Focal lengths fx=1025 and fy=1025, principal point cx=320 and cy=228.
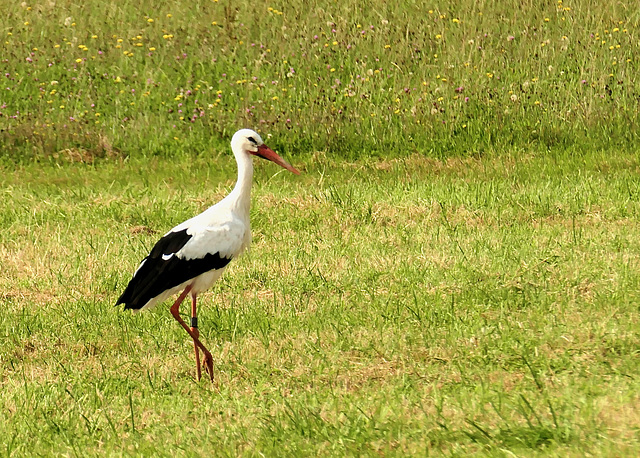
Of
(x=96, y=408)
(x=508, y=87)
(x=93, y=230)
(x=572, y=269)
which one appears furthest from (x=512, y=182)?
(x=96, y=408)

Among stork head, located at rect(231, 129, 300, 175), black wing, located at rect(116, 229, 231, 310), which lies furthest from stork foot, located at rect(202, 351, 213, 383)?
stork head, located at rect(231, 129, 300, 175)

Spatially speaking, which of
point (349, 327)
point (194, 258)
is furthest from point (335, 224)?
point (194, 258)

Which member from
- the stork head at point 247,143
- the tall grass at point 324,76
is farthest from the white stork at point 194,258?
the tall grass at point 324,76

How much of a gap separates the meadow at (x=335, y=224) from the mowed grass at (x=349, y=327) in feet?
0.07

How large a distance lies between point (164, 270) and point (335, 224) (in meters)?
3.11

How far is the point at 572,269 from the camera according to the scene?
22.1ft

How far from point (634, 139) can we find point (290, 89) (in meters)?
4.09

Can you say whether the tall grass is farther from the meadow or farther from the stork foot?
the stork foot

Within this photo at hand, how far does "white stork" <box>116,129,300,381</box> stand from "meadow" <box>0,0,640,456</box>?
35 centimetres

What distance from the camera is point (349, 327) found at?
6.02 metres

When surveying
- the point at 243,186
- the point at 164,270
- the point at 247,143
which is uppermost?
the point at 247,143

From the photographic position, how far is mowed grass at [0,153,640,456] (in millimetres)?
4449

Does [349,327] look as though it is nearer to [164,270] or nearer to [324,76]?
[164,270]

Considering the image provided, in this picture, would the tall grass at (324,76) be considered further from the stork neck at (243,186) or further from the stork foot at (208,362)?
the stork foot at (208,362)
